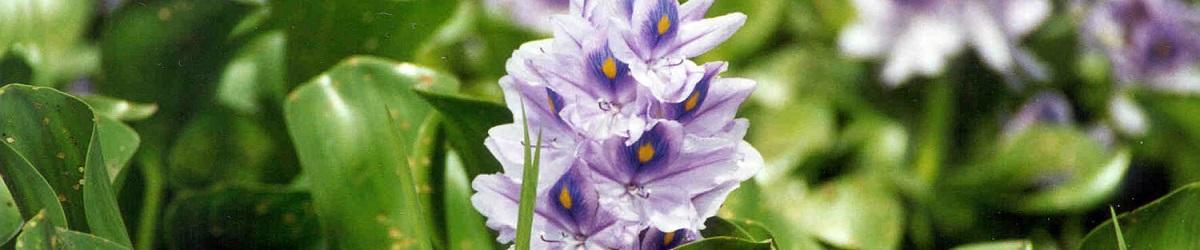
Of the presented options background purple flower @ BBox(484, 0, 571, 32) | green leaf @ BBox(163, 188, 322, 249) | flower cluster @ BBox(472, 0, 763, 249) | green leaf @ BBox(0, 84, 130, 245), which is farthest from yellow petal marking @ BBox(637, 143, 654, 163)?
background purple flower @ BBox(484, 0, 571, 32)

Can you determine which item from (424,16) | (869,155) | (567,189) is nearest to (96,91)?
(424,16)

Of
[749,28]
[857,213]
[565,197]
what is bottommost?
[857,213]

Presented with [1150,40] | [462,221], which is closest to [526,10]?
A: [462,221]

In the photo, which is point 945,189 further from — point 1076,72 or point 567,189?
point 567,189

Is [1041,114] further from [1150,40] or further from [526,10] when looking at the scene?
[526,10]

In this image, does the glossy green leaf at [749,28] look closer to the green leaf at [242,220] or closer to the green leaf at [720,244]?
the green leaf at [242,220]

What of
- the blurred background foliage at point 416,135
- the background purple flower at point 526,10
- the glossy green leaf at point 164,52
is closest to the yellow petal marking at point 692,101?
the blurred background foliage at point 416,135

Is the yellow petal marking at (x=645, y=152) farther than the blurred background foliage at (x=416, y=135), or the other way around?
the blurred background foliage at (x=416, y=135)
